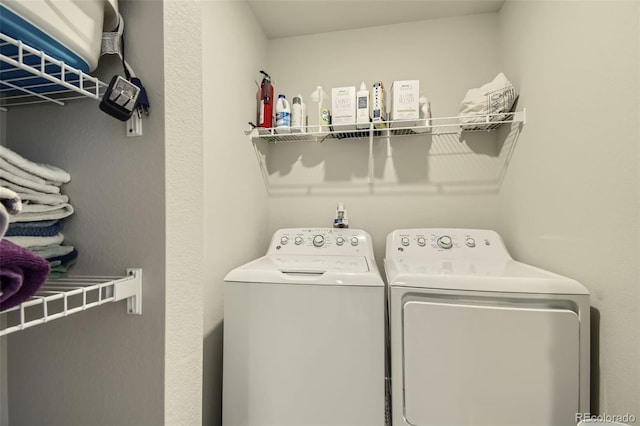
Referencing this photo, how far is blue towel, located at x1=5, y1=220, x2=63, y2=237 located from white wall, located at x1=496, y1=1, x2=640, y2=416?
5.05 feet

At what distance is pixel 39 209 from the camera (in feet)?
1.86

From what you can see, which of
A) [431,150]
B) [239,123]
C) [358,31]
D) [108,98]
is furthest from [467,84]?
[108,98]

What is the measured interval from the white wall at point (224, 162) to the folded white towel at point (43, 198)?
1.86 feet

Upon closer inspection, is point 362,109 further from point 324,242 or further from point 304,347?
point 304,347

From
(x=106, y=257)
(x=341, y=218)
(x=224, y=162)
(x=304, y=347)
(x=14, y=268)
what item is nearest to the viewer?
(x=14, y=268)

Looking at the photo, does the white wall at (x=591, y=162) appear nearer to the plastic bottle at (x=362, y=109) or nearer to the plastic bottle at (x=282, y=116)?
the plastic bottle at (x=362, y=109)

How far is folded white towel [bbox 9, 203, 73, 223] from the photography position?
0.53 metres

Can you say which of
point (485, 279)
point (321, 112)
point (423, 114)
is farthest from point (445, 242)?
point (321, 112)

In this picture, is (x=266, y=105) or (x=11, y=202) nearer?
(x=11, y=202)

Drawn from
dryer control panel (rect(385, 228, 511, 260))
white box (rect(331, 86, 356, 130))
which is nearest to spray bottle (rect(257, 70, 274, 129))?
white box (rect(331, 86, 356, 130))

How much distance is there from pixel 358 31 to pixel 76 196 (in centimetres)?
192

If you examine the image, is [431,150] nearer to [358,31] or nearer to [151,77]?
[358,31]

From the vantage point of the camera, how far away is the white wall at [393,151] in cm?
177

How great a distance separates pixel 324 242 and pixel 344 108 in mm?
793
